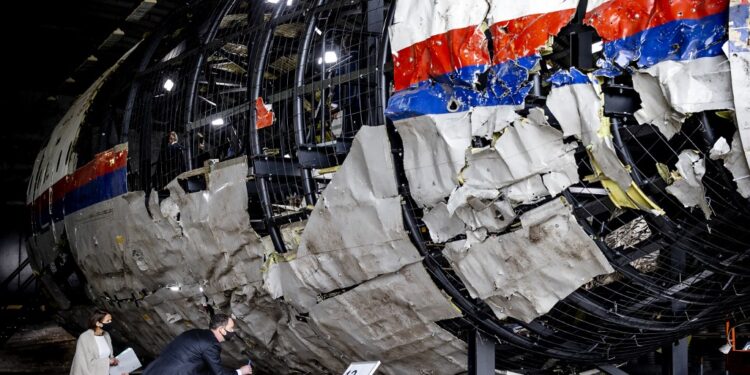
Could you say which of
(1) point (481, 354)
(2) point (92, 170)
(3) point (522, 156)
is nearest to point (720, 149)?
(3) point (522, 156)

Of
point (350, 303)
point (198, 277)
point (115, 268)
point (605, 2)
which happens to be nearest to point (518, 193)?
point (605, 2)

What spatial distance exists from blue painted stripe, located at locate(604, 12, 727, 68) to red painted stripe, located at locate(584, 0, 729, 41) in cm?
2

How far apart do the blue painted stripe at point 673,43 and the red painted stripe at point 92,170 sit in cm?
451

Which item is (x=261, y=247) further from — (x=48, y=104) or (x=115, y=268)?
(x=48, y=104)

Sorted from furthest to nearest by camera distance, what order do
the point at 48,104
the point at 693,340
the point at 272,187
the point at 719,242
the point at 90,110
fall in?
the point at 48,104 < the point at 693,340 < the point at 90,110 < the point at 272,187 < the point at 719,242

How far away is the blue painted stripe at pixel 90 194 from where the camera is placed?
6215 mm

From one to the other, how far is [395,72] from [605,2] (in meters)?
1.16

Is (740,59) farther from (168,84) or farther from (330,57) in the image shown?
(168,84)

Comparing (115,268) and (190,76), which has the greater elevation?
(190,76)

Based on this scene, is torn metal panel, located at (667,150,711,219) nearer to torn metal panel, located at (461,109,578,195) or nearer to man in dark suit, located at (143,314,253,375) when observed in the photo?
torn metal panel, located at (461,109,578,195)

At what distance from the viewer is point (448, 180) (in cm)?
354

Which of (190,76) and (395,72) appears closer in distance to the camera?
(395,72)

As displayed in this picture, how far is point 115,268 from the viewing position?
257 inches

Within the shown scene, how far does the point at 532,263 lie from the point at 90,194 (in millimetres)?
4694
